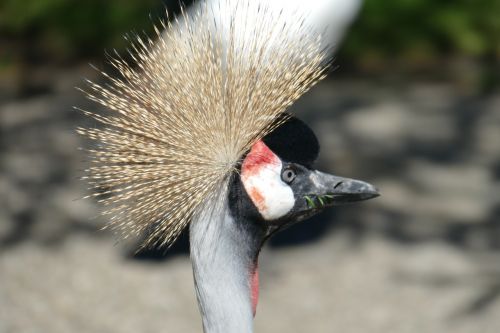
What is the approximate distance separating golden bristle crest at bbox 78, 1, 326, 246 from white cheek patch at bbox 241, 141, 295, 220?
0.7 inches

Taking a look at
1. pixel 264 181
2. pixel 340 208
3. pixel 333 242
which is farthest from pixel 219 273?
pixel 340 208

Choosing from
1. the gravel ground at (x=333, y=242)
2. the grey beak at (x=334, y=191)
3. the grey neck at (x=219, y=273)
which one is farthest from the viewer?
the gravel ground at (x=333, y=242)

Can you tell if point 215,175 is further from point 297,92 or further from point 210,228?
point 297,92

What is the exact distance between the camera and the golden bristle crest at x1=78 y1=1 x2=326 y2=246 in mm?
1458

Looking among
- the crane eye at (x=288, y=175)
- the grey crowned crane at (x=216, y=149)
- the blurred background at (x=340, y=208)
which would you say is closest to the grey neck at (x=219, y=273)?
the grey crowned crane at (x=216, y=149)

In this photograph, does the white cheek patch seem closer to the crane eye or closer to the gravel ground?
the crane eye

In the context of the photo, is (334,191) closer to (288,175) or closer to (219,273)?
(288,175)

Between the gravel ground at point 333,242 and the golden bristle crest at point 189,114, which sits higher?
the golden bristle crest at point 189,114

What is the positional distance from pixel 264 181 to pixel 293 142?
84 mm

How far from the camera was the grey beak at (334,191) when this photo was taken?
156 centimetres

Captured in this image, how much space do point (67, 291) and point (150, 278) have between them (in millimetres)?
279

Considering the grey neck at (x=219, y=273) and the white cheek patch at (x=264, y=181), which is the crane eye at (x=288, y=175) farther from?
the grey neck at (x=219, y=273)

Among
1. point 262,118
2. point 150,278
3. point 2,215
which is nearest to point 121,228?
point 262,118

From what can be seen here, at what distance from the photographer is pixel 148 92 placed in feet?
4.92
